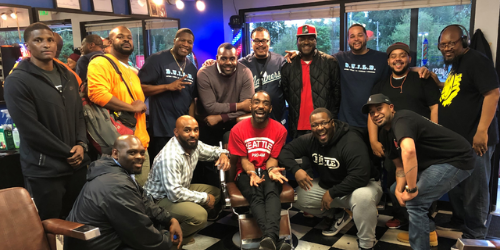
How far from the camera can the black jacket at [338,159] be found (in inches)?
123

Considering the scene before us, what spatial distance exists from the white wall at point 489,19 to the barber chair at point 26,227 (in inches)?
149

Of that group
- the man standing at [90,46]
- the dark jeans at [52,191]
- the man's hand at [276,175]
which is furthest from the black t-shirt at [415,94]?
the man standing at [90,46]

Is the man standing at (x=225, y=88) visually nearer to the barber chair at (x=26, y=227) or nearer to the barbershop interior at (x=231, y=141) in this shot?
the barbershop interior at (x=231, y=141)

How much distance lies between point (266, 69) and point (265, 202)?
1.46m

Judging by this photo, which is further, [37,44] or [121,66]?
[121,66]

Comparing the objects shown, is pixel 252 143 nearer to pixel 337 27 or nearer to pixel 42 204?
pixel 42 204

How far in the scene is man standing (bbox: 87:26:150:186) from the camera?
9.63 ft

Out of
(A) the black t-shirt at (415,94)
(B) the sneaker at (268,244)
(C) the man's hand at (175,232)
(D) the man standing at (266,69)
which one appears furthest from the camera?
(D) the man standing at (266,69)

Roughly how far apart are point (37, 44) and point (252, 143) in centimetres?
179

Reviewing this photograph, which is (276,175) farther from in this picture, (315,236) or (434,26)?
(434,26)

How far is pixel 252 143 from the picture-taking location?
3340 millimetres

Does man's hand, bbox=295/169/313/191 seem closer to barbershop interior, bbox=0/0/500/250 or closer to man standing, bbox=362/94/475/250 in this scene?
barbershop interior, bbox=0/0/500/250

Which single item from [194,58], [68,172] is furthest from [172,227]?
[194,58]

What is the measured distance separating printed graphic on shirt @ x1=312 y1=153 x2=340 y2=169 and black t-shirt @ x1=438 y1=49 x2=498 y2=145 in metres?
0.94
